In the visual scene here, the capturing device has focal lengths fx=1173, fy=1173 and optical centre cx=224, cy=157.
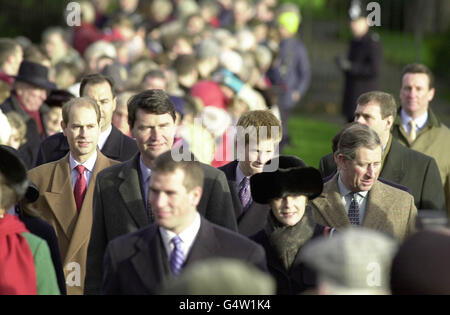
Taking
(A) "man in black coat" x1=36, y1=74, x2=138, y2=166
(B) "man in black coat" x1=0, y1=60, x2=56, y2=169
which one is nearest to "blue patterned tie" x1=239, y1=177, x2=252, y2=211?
(A) "man in black coat" x1=36, y1=74, x2=138, y2=166

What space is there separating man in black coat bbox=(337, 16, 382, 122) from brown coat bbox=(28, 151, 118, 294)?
A: 10777mm

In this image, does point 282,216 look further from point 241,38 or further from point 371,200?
point 241,38

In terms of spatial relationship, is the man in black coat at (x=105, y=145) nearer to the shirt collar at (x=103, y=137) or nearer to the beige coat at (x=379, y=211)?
the shirt collar at (x=103, y=137)

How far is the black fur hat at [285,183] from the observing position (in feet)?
22.1

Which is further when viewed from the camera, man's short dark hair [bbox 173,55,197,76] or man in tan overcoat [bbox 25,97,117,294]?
man's short dark hair [bbox 173,55,197,76]

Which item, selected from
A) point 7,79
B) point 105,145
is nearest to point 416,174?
point 105,145

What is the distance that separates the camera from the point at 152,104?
754cm

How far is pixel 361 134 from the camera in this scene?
762cm

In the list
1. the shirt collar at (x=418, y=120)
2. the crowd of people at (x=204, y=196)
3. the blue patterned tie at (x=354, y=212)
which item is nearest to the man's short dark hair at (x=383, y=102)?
the crowd of people at (x=204, y=196)

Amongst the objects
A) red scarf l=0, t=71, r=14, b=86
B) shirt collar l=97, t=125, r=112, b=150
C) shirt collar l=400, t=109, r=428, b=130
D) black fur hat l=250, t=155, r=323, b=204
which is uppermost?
red scarf l=0, t=71, r=14, b=86

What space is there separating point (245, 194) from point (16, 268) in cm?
233

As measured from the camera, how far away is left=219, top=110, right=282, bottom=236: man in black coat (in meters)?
7.50

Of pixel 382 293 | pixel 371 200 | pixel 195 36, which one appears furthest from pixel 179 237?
pixel 195 36

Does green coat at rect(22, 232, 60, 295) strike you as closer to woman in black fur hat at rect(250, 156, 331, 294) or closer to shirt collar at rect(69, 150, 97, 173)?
woman in black fur hat at rect(250, 156, 331, 294)
